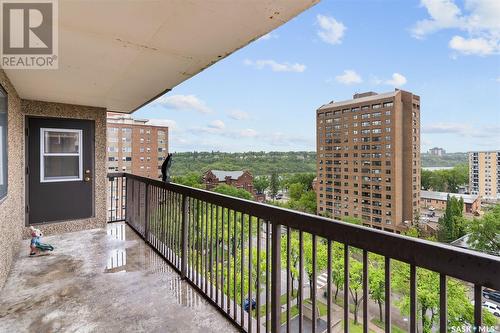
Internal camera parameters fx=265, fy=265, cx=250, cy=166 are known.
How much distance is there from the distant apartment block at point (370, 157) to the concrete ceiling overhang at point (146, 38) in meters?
4.67

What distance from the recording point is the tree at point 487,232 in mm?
2476

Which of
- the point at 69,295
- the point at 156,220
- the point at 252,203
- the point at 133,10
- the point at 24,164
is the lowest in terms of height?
the point at 69,295

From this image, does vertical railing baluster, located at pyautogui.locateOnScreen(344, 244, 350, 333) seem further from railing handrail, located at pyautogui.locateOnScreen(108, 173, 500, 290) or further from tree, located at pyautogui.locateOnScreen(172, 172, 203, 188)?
tree, located at pyautogui.locateOnScreen(172, 172, 203, 188)

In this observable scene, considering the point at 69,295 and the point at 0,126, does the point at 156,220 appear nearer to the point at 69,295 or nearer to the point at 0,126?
the point at 69,295

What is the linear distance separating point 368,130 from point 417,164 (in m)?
1.77

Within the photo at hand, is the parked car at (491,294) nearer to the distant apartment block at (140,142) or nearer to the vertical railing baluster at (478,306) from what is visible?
the vertical railing baluster at (478,306)

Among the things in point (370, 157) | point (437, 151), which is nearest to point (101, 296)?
point (370, 157)

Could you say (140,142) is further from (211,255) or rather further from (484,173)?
Answer: (484,173)

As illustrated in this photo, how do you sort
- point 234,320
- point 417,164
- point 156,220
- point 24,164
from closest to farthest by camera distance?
1. point 234,320
2. point 156,220
3. point 24,164
4. point 417,164

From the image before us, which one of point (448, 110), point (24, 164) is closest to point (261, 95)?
point (448, 110)

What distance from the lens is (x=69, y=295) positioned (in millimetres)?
2432

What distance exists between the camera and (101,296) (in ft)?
7.91

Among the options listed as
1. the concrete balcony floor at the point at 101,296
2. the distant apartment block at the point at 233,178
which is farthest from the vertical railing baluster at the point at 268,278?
the distant apartment block at the point at 233,178

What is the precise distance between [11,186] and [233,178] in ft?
14.0
